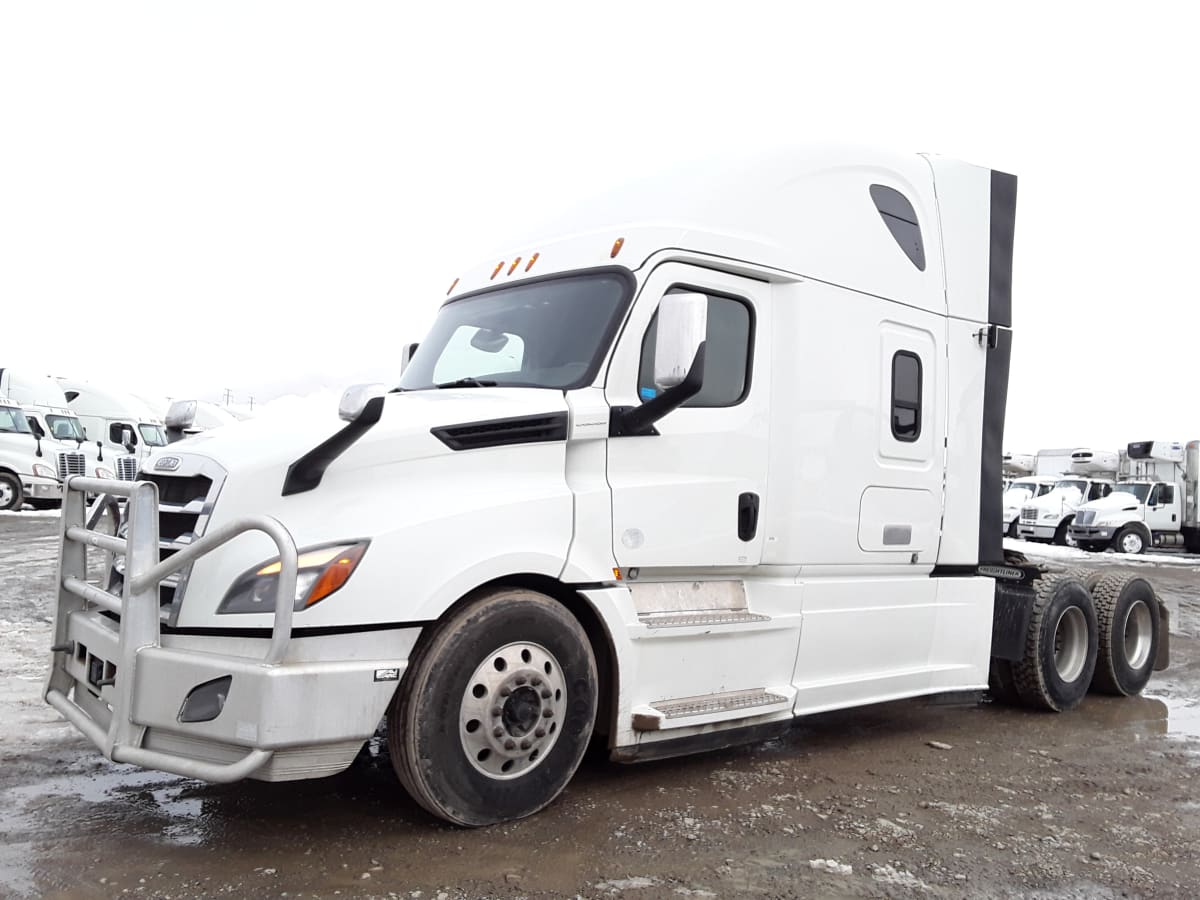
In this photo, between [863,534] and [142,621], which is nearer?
[142,621]

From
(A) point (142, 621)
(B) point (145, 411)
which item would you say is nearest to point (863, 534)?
(A) point (142, 621)

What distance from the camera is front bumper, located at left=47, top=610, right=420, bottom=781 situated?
3580 millimetres

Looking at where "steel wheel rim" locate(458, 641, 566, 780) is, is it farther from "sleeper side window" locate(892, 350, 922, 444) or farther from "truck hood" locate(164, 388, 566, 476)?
"sleeper side window" locate(892, 350, 922, 444)

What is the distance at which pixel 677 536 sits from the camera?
4.88 meters

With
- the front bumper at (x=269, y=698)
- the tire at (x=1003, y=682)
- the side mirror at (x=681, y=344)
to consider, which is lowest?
the tire at (x=1003, y=682)

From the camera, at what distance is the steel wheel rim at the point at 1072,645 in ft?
24.1

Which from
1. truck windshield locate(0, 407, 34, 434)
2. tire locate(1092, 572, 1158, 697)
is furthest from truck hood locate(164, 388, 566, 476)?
truck windshield locate(0, 407, 34, 434)

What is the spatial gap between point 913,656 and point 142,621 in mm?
4394

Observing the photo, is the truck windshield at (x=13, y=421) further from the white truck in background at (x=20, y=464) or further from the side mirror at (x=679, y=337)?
the side mirror at (x=679, y=337)

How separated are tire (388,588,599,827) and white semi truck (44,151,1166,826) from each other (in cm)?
1

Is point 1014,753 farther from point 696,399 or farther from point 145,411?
point 145,411

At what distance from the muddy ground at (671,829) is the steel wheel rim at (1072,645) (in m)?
1.13

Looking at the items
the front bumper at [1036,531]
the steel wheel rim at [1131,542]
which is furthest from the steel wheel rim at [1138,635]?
the front bumper at [1036,531]

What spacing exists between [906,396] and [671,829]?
3120mm
